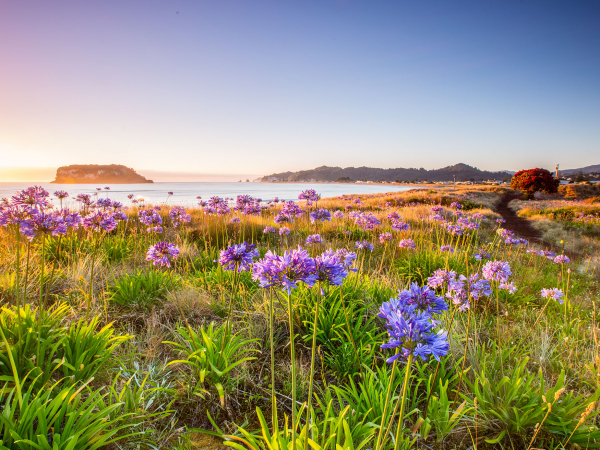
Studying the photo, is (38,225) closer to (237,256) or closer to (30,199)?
(30,199)

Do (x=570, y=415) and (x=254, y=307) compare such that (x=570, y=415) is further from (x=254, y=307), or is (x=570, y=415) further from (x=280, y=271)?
(x=254, y=307)

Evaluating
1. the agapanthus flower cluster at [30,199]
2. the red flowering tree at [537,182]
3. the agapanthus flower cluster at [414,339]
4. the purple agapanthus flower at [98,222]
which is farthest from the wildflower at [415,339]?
the red flowering tree at [537,182]

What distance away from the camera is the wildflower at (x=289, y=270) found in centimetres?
155

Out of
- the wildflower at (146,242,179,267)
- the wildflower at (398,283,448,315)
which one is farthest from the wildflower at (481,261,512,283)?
the wildflower at (146,242,179,267)

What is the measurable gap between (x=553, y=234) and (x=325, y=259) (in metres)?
17.8

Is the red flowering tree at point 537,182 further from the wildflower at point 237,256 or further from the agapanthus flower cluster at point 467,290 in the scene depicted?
the wildflower at point 237,256

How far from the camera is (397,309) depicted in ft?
4.28

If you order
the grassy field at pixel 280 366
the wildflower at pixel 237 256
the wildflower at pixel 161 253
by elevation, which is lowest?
the grassy field at pixel 280 366

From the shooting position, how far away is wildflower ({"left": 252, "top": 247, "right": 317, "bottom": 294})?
155 centimetres

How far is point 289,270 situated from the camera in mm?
1575

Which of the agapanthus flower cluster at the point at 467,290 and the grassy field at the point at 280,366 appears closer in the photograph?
the grassy field at the point at 280,366

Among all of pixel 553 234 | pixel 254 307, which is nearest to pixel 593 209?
pixel 553 234

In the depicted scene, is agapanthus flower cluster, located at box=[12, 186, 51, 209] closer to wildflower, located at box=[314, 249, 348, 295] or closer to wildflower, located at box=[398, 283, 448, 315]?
wildflower, located at box=[314, 249, 348, 295]

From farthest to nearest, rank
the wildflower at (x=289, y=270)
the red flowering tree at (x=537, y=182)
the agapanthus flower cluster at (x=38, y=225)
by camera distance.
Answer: the red flowering tree at (x=537, y=182)
the agapanthus flower cluster at (x=38, y=225)
the wildflower at (x=289, y=270)
